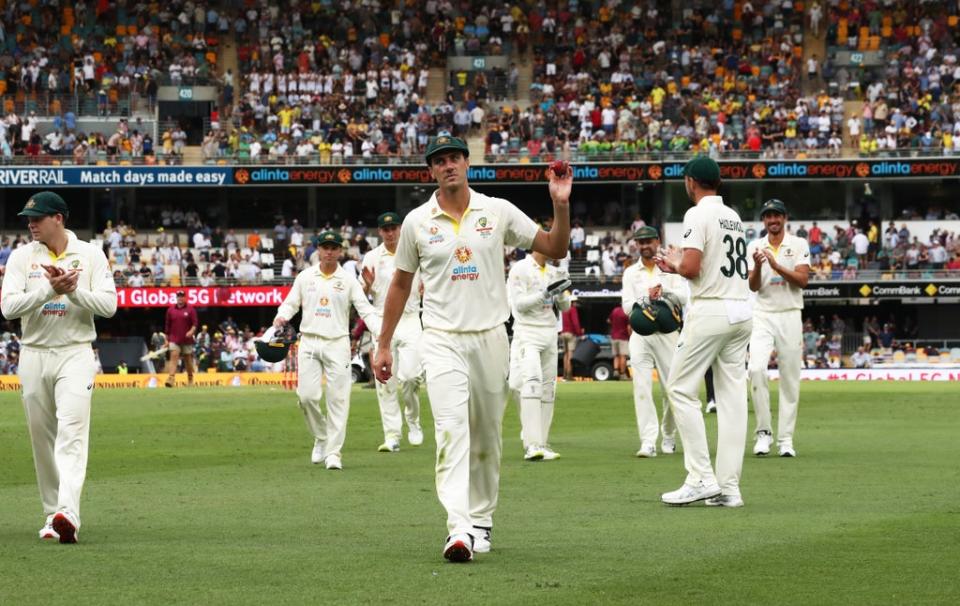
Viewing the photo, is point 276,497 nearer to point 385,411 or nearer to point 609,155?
point 385,411

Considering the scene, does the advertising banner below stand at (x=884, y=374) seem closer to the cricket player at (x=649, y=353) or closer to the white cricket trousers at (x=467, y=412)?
the cricket player at (x=649, y=353)

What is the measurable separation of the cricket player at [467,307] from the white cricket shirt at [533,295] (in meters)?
6.57

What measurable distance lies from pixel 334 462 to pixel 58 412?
5243 millimetres

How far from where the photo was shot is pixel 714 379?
35.9 ft

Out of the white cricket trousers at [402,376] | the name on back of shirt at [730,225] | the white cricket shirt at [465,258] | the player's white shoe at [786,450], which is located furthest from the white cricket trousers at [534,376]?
the white cricket shirt at [465,258]

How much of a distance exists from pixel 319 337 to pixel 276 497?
11.5 feet

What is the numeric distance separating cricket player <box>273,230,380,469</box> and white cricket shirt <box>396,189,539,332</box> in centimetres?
618

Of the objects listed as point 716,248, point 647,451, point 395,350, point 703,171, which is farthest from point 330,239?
point 716,248

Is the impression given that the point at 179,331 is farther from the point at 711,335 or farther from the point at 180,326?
the point at 711,335

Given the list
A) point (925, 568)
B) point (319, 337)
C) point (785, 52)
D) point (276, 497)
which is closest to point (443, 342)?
point (925, 568)

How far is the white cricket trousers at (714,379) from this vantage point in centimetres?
1093

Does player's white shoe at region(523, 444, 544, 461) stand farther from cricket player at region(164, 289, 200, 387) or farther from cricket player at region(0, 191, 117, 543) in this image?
cricket player at region(164, 289, 200, 387)

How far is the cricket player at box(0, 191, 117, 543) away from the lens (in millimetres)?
9359

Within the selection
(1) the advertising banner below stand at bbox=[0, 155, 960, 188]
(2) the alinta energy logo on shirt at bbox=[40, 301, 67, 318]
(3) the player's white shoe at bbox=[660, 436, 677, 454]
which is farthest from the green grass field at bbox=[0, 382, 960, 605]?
(1) the advertising banner below stand at bbox=[0, 155, 960, 188]
